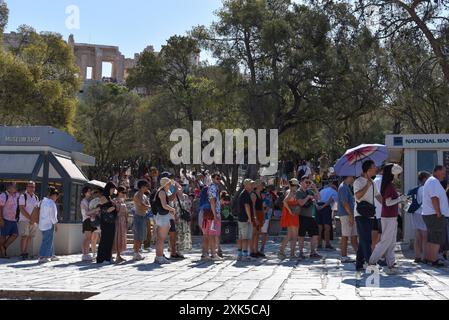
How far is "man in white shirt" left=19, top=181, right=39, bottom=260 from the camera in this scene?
13.0 metres

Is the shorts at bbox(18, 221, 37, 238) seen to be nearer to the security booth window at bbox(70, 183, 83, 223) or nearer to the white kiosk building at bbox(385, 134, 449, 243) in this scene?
the security booth window at bbox(70, 183, 83, 223)

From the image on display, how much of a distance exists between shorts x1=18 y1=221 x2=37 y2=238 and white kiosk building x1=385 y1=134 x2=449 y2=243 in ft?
29.2

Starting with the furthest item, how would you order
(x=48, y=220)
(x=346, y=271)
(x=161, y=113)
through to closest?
1. (x=161, y=113)
2. (x=48, y=220)
3. (x=346, y=271)

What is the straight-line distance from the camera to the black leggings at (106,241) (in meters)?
11.8

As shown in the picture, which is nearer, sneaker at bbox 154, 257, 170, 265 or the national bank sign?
sneaker at bbox 154, 257, 170, 265

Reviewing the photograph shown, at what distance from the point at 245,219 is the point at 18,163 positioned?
18.9ft

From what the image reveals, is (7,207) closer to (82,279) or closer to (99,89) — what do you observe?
(82,279)

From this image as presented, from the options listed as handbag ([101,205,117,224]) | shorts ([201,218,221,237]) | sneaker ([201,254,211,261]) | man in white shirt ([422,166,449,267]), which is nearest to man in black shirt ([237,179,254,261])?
shorts ([201,218,221,237])

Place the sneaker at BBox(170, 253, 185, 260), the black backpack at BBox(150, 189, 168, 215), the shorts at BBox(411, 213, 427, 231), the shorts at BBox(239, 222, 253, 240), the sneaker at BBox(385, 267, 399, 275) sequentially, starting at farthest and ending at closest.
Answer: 1. the sneaker at BBox(170, 253, 185, 260)
2. the shorts at BBox(239, 222, 253, 240)
3. the black backpack at BBox(150, 189, 168, 215)
4. the shorts at BBox(411, 213, 427, 231)
5. the sneaker at BBox(385, 267, 399, 275)

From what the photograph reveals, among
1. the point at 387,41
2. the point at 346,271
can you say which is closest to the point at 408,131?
the point at 387,41

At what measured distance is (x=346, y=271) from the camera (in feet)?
33.1

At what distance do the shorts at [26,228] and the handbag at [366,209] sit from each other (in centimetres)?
716

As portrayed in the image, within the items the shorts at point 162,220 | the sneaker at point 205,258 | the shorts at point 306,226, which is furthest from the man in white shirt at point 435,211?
the shorts at point 162,220

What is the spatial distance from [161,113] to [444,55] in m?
15.2
